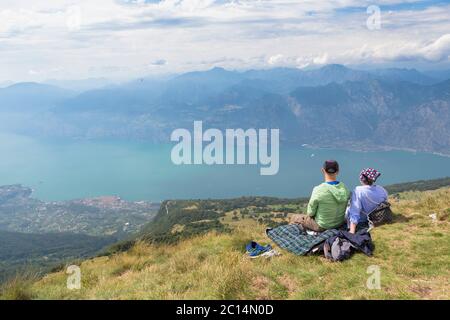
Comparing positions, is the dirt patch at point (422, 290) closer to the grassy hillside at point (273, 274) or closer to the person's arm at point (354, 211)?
the grassy hillside at point (273, 274)

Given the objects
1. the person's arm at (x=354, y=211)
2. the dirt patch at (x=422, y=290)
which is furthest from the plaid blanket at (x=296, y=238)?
the dirt patch at (x=422, y=290)

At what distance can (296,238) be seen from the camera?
29.1ft

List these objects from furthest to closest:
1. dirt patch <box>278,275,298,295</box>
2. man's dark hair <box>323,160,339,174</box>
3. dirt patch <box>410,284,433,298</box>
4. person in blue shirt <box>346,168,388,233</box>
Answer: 1. person in blue shirt <box>346,168,388,233</box>
2. man's dark hair <box>323,160,339,174</box>
3. dirt patch <box>278,275,298,295</box>
4. dirt patch <box>410,284,433,298</box>

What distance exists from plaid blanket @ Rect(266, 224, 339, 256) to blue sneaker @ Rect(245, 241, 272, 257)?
39 centimetres

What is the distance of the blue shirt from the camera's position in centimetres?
902

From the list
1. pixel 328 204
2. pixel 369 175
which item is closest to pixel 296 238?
pixel 328 204

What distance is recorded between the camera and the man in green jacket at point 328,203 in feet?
28.3

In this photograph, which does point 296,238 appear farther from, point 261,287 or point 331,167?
point 261,287

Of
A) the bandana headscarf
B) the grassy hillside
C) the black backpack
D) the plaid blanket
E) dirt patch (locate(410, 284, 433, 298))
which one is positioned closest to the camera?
dirt patch (locate(410, 284, 433, 298))

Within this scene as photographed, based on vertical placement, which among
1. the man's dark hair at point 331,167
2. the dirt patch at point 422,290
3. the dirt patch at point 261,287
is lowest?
the dirt patch at point 261,287

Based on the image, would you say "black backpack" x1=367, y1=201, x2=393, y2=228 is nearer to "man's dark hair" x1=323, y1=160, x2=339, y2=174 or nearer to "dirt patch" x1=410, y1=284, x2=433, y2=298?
"man's dark hair" x1=323, y1=160, x2=339, y2=174

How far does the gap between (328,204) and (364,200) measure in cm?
132

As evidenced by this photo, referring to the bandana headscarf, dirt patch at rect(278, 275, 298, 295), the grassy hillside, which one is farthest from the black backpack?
dirt patch at rect(278, 275, 298, 295)
